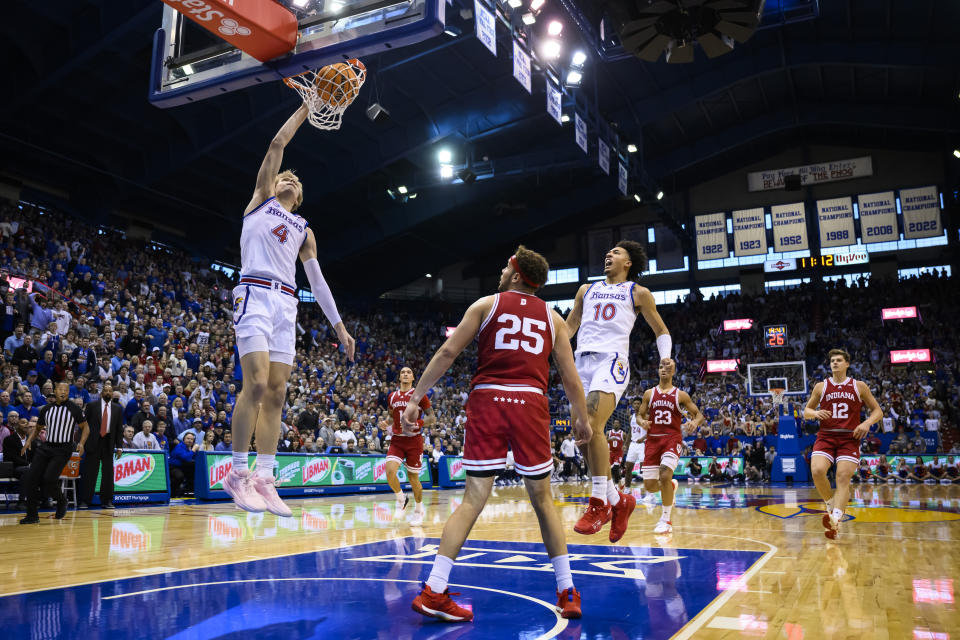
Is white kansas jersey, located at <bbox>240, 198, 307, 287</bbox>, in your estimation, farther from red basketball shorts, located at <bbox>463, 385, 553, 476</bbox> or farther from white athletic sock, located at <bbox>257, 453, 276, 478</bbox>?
red basketball shorts, located at <bbox>463, 385, 553, 476</bbox>

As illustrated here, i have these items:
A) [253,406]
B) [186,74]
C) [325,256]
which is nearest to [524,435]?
[253,406]

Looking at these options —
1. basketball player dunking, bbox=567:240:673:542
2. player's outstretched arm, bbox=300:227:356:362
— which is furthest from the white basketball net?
basketball player dunking, bbox=567:240:673:542

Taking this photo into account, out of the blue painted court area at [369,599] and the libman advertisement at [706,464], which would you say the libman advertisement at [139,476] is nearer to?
the blue painted court area at [369,599]

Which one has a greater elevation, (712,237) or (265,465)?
(712,237)

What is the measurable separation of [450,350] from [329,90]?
338 cm

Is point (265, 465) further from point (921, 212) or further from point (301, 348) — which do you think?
point (921, 212)

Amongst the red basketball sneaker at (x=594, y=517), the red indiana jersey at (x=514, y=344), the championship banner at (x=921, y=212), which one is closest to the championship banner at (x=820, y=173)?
the championship banner at (x=921, y=212)

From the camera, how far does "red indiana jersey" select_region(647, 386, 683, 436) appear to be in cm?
947

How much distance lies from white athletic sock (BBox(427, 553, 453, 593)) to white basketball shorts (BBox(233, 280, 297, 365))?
5.45 feet

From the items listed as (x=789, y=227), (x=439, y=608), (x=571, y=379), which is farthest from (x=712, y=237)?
(x=439, y=608)

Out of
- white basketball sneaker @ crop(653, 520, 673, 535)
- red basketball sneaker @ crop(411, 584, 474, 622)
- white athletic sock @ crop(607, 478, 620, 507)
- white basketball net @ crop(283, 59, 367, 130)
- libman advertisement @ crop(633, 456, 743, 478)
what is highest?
white basketball net @ crop(283, 59, 367, 130)

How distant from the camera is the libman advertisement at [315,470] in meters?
14.5

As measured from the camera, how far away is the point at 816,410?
8586 millimetres

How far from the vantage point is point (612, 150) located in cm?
2586
